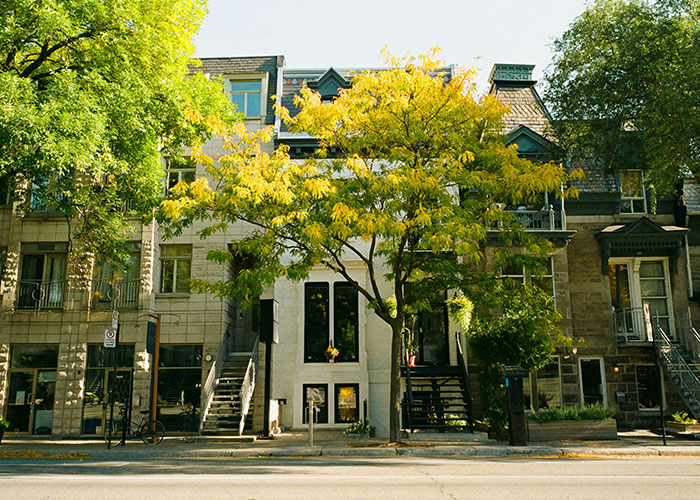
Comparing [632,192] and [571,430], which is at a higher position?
[632,192]

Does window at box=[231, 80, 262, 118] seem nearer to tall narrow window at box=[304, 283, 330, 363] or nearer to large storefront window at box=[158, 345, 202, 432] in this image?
tall narrow window at box=[304, 283, 330, 363]

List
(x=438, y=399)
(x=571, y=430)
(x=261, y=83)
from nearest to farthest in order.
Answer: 1. (x=571, y=430)
2. (x=438, y=399)
3. (x=261, y=83)

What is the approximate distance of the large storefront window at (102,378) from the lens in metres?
22.7

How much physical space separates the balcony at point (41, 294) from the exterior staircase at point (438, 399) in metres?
13.5

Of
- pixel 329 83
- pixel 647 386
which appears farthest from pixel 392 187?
pixel 647 386

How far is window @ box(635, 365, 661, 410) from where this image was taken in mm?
22422

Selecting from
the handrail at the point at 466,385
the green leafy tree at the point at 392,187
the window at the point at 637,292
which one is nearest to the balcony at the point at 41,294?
the green leafy tree at the point at 392,187

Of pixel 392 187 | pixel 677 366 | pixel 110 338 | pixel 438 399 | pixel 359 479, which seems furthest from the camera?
pixel 677 366

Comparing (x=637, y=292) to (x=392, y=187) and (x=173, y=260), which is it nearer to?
(x=392, y=187)

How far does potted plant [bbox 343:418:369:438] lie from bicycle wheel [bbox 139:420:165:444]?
5.78m

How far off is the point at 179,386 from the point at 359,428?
7.49 metres

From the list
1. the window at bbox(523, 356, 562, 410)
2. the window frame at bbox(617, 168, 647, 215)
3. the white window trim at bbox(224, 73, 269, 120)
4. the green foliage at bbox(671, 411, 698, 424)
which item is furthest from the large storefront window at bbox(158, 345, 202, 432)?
the window frame at bbox(617, 168, 647, 215)

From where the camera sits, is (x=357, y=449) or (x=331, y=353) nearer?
(x=357, y=449)

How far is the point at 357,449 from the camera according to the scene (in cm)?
1531
